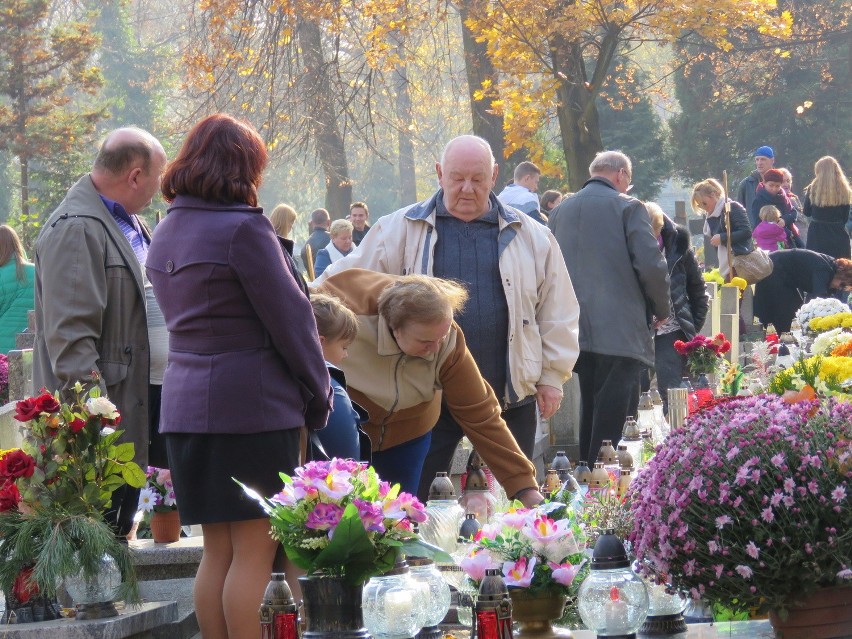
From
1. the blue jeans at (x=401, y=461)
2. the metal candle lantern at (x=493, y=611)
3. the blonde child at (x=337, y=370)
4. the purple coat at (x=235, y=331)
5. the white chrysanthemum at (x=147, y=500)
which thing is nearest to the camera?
the metal candle lantern at (x=493, y=611)

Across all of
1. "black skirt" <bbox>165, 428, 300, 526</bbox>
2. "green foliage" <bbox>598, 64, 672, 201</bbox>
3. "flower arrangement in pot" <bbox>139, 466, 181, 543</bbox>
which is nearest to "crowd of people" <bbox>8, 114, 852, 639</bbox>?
"black skirt" <bbox>165, 428, 300, 526</bbox>

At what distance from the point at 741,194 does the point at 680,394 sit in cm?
1211

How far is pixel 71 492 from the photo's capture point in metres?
4.72

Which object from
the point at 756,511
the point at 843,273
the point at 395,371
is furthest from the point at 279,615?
the point at 843,273

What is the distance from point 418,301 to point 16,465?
147 cm

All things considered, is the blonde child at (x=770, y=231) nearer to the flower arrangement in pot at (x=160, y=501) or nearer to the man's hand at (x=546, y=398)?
the man's hand at (x=546, y=398)

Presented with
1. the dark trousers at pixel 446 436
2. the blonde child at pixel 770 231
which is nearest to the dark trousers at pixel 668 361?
the dark trousers at pixel 446 436

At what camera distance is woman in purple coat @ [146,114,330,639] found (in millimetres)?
4250

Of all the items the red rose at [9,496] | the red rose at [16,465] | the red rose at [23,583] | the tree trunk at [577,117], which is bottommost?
the red rose at [23,583]

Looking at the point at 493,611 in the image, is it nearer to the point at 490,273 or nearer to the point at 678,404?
the point at 490,273

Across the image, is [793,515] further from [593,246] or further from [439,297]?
[593,246]

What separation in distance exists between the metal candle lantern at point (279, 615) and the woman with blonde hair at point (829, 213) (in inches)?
552

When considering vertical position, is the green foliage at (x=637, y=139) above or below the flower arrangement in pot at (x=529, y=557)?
above

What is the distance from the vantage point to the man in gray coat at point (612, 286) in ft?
27.1
